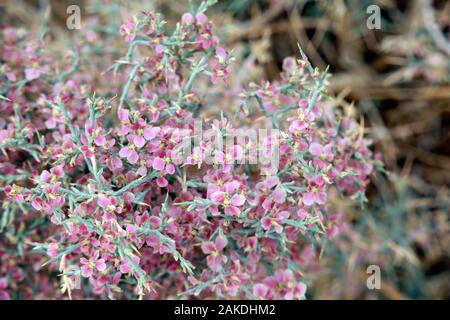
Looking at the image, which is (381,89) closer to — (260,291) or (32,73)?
(260,291)

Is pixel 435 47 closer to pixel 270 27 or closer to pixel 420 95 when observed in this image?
pixel 420 95

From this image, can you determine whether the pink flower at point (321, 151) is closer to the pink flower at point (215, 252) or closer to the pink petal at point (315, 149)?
the pink petal at point (315, 149)

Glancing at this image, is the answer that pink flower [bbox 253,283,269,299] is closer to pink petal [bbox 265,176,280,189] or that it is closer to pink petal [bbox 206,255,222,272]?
pink petal [bbox 206,255,222,272]

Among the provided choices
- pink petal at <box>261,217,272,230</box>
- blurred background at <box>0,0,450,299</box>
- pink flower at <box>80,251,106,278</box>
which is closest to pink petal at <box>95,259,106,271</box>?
pink flower at <box>80,251,106,278</box>

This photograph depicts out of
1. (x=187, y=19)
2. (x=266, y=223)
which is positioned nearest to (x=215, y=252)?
(x=266, y=223)

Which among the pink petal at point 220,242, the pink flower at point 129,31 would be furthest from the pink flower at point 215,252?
the pink flower at point 129,31
